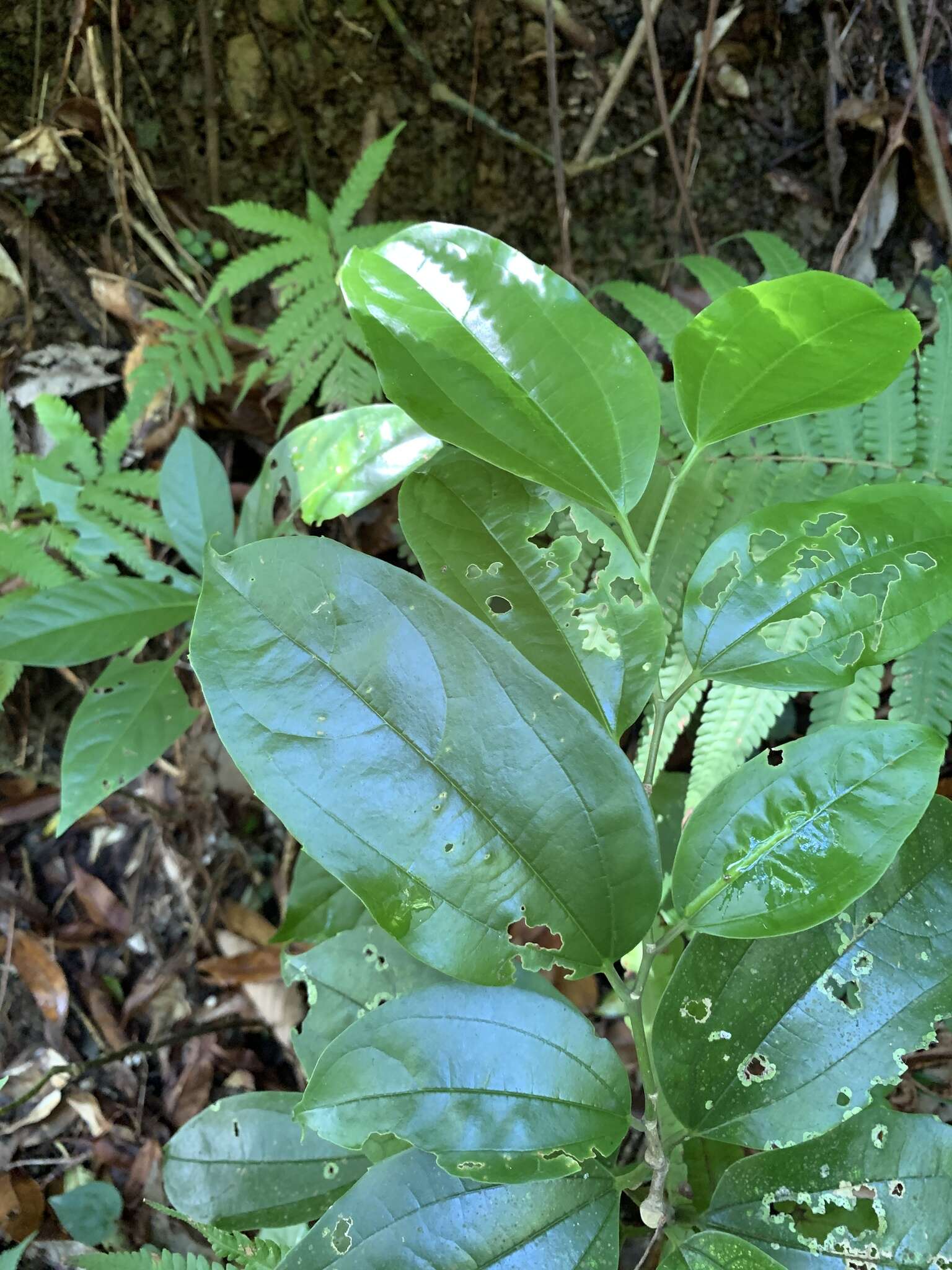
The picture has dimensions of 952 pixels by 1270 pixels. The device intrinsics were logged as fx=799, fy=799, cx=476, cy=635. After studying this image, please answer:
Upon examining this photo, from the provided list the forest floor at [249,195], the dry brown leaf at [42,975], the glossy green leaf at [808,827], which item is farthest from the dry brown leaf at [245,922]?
the glossy green leaf at [808,827]

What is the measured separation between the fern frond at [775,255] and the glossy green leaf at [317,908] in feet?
4.25

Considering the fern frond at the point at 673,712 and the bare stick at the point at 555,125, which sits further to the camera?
the bare stick at the point at 555,125

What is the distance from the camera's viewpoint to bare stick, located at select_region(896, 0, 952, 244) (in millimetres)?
1563

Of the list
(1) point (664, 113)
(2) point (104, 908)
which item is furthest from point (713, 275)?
(2) point (104, 908)

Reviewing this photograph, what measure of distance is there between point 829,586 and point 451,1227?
0.75 meters

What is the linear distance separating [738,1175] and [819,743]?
50 centimetres

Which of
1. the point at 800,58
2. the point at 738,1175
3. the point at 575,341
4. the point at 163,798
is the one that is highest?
the point at 800,58

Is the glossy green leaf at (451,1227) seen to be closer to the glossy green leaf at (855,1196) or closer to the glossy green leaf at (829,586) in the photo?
the glossy green leaf at (855,1196)

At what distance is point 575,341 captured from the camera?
815 millimetres

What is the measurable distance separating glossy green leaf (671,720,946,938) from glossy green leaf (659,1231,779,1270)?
0.31 meters

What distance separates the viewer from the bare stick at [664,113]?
65.7 inches

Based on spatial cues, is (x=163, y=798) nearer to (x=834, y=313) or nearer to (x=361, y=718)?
(x=361, y=718)

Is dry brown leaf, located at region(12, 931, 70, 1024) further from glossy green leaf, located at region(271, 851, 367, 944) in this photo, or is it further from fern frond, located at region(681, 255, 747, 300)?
fern frond, located at region(681, 255, 747, 300)

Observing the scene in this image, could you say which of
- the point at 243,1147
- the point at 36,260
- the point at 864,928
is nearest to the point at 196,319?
the point at 36,260
